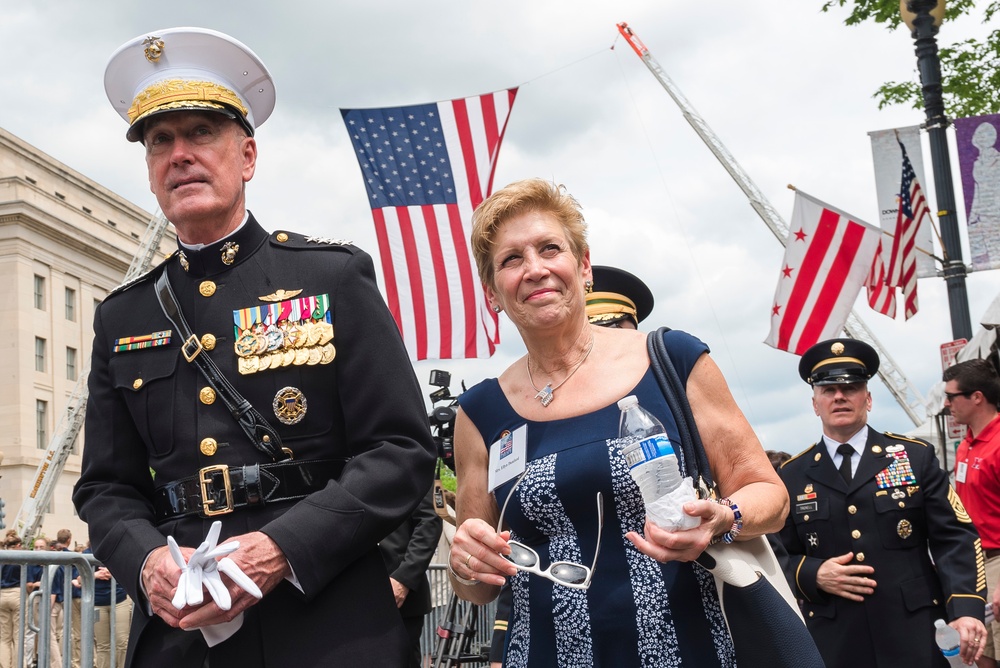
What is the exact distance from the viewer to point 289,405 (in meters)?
3.04

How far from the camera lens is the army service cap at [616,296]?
215 inches

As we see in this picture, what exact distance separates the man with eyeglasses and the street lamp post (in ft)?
7.59

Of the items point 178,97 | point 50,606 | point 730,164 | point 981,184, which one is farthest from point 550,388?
point 730,164

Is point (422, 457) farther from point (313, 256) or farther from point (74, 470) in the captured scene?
point (74, 470)

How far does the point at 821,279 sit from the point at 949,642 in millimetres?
8109

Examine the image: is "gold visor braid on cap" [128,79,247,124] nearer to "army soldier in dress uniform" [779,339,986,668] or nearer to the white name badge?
the white name badge

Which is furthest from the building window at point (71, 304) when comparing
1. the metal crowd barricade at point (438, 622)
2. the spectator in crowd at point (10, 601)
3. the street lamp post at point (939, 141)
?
the spectator in crowd at point (10, 601)

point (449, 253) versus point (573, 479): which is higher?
point (449, 253)

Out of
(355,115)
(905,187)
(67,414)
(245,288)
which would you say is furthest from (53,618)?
(67,414)

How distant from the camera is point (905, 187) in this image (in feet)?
36.7

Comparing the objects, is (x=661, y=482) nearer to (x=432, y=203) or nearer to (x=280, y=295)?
(x=280, y=295)

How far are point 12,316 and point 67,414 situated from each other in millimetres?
6443

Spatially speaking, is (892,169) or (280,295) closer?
(280,295)

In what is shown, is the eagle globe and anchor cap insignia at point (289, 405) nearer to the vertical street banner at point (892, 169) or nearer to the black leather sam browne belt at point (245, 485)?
the black leather sam browne belt at point (245, 485)
